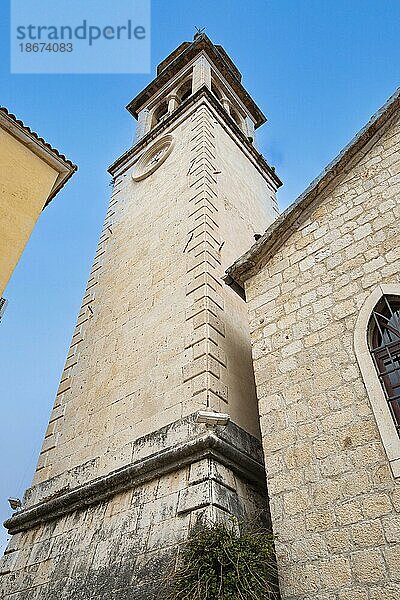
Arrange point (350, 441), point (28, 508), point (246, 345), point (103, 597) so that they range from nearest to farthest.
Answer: point (350, 441), point (103, 597), point (28, 508), point (246, 345)

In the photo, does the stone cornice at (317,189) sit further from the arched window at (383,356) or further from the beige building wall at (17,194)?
the beige building wall at (17,194)

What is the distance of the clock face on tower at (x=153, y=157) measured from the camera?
1085 centimetres

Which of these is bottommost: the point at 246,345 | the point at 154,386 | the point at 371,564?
the point at 371,564

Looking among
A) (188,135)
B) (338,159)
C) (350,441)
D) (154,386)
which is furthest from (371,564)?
(188,135)

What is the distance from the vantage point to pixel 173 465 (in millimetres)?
4824

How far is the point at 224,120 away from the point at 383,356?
870cm

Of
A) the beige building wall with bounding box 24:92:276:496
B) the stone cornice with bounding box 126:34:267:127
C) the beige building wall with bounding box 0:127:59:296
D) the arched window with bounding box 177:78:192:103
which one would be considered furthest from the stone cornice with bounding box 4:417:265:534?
the stone cornice with bounding box 126:34:267:127

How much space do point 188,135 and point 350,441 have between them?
323 inches

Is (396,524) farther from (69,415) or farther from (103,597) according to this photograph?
(69,415)

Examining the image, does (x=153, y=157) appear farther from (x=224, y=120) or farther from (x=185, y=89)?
(x=185, y=89)

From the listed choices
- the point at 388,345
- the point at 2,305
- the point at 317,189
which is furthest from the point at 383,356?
the point at 2,305

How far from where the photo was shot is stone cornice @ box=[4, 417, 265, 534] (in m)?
4.70

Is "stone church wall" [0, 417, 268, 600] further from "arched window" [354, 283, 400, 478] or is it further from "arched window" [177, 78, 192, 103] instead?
"arched window" [177, 78, 192, 103]

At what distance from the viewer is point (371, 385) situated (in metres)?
4.14
